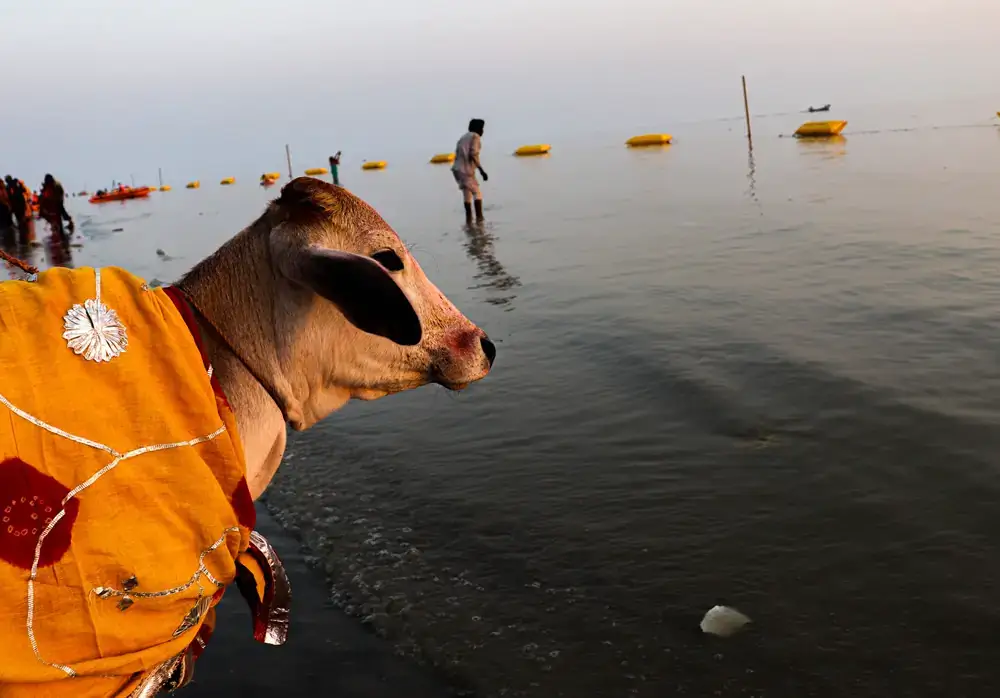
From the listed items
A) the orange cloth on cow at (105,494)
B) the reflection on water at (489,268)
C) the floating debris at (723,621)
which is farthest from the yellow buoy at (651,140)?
the orange cloth on cow at (105,494)

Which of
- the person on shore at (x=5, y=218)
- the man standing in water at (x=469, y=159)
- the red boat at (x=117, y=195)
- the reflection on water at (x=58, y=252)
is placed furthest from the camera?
the red boat at (x=117, y=195)

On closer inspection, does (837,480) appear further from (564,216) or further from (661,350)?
(564,216)

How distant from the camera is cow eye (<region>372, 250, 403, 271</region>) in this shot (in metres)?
2.13

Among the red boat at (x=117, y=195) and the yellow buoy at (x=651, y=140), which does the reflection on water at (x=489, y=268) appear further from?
the red boat at (x=117, y=195)

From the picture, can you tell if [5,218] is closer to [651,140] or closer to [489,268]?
[489,268]

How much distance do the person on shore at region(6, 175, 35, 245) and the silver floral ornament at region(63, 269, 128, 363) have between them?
30813 mm

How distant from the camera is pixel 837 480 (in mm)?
5605

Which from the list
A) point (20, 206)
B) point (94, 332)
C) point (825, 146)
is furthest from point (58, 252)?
point (825, 146)

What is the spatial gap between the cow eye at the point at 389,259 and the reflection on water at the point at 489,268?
9445 millimetres

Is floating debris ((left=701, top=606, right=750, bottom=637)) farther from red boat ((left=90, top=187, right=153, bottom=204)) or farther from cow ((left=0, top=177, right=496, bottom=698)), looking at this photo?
red boat ((left=90, top=187, right=153, bottom=204))

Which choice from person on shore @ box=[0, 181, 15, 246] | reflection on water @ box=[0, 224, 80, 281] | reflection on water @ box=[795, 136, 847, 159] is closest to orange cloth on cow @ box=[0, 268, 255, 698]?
reflection on water @ box=[0, 224, 80, 281]

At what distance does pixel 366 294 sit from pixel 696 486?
4300 millimetres

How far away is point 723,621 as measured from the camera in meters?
4.20

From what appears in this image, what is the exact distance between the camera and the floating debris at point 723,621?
4148mm
